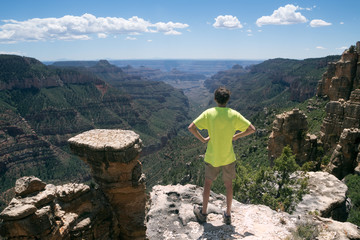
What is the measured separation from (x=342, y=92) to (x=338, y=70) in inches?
153

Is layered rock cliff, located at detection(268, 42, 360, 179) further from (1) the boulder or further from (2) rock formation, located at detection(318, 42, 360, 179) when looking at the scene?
(1) the boulder

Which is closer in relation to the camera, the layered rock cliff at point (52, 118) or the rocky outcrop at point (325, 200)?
the rocky outcrop at point (325, 200)

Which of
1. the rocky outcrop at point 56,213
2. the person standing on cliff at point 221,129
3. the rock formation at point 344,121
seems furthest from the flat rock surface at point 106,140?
the rock formation at point 344,121

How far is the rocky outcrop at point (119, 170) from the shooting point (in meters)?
8.38

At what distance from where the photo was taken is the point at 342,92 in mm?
37875

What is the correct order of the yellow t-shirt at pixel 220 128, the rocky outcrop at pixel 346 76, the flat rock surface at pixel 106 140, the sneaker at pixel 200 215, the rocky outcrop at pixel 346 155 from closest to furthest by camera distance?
the yellow t-shirt at pixel 220 128 < the flat rock surface at pixel 106 140 < the sneaker at pixel 200 215 < the rocky outcrop at pixel 346 155 < the rocky outcrop at pixel 346 76

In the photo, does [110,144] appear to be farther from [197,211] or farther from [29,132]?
[29,132]

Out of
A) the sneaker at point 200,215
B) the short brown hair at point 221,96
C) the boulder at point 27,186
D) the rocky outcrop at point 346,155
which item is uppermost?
the short brown hair at point 221,96

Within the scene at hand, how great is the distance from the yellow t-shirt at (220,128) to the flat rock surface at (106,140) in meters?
2.72

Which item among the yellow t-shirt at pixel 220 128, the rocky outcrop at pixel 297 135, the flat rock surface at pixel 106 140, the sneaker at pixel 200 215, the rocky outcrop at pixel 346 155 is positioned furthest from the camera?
the rocky outcrop at pixel 297 135

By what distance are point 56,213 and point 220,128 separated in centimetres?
577

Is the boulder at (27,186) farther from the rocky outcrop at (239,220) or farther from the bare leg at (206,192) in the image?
the bare leg at (206,192)

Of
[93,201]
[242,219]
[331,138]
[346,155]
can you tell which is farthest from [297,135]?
[93,201]

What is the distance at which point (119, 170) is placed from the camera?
8844 mm
